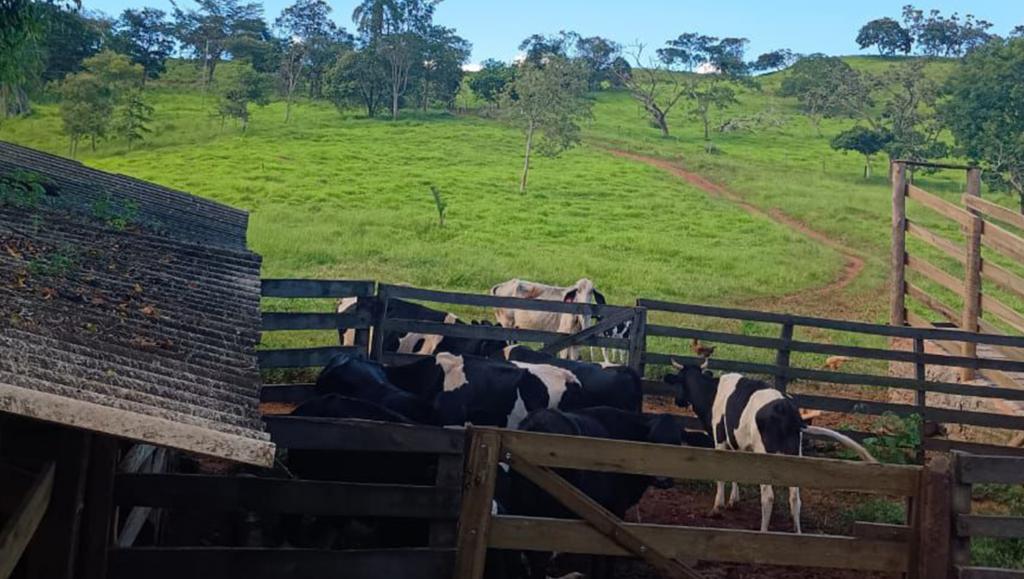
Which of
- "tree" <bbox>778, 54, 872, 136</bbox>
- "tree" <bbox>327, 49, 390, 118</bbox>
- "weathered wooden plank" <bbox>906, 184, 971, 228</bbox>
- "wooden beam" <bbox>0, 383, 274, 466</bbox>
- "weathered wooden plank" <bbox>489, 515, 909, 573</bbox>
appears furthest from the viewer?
"tree" <bbox>778, 54, 872, 136</bbox>

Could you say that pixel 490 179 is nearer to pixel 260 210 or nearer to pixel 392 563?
pixel 260 210

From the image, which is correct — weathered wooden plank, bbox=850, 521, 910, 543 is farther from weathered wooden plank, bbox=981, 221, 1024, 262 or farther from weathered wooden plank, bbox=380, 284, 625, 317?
weathered wooden plank, bbox=981, 221, 1024, 262

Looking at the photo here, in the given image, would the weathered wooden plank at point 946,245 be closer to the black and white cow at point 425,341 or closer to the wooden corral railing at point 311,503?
the black and white cow at point 425,341

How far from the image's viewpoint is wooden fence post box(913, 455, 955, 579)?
521 cm

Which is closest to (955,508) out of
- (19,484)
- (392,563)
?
(392,563)

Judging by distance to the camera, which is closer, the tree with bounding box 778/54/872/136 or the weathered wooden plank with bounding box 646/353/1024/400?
the weathered wooden plank with bounding box 646/353/1024/400

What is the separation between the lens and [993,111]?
4997 cm

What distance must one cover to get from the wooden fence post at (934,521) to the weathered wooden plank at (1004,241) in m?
7.53

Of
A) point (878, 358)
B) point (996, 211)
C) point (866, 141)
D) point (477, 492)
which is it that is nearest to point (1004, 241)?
point (996, 211)

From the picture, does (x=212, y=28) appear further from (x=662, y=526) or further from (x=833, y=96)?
(x=662, y=526)

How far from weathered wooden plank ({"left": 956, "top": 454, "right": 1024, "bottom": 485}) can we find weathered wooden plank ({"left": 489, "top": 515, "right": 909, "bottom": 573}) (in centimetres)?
49

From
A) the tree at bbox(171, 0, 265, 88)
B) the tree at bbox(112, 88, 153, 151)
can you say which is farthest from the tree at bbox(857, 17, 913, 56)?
the tree at bbox(112, 88, 153, 151)

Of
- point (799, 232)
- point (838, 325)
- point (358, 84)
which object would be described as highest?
point (358, 84)

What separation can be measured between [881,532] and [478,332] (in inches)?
285
